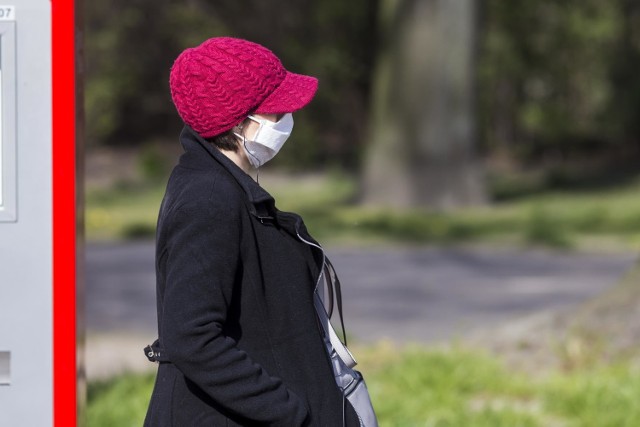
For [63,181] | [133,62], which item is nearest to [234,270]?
[63,181]

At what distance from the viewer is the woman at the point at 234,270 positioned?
230 centimetres

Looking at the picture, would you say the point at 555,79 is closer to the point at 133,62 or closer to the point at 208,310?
the point at 133,62

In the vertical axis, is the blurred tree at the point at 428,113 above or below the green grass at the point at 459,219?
above

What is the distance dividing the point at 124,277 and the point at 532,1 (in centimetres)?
1357

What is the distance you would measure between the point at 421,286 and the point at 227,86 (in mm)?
8128

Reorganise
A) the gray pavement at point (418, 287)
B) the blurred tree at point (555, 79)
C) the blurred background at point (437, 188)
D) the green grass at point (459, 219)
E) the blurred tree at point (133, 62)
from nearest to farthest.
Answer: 1. the blurred background at point (437, 188)
2. the gray pavement at point (418, 287)
3. the green grass at point (459, 219)
4. the blurred tree at point (133, 62)
5. the blurred tree at point (555, 79)

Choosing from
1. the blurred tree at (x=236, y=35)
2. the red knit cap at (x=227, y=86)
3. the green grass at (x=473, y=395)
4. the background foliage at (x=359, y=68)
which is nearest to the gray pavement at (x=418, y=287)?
the green grass at (x=473, y=395)

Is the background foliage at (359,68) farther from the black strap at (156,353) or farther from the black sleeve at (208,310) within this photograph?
the black sleeve at (208,310)

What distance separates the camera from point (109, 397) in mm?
5891

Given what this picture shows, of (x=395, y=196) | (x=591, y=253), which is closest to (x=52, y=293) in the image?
(x=591, y=253)

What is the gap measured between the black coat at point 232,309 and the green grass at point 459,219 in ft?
34.8

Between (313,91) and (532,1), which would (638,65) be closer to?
(532,1)

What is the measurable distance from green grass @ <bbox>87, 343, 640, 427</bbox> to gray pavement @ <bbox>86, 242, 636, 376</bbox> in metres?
1.39

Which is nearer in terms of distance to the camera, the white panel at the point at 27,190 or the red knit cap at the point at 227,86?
the red knit cap at the point at 227,86
